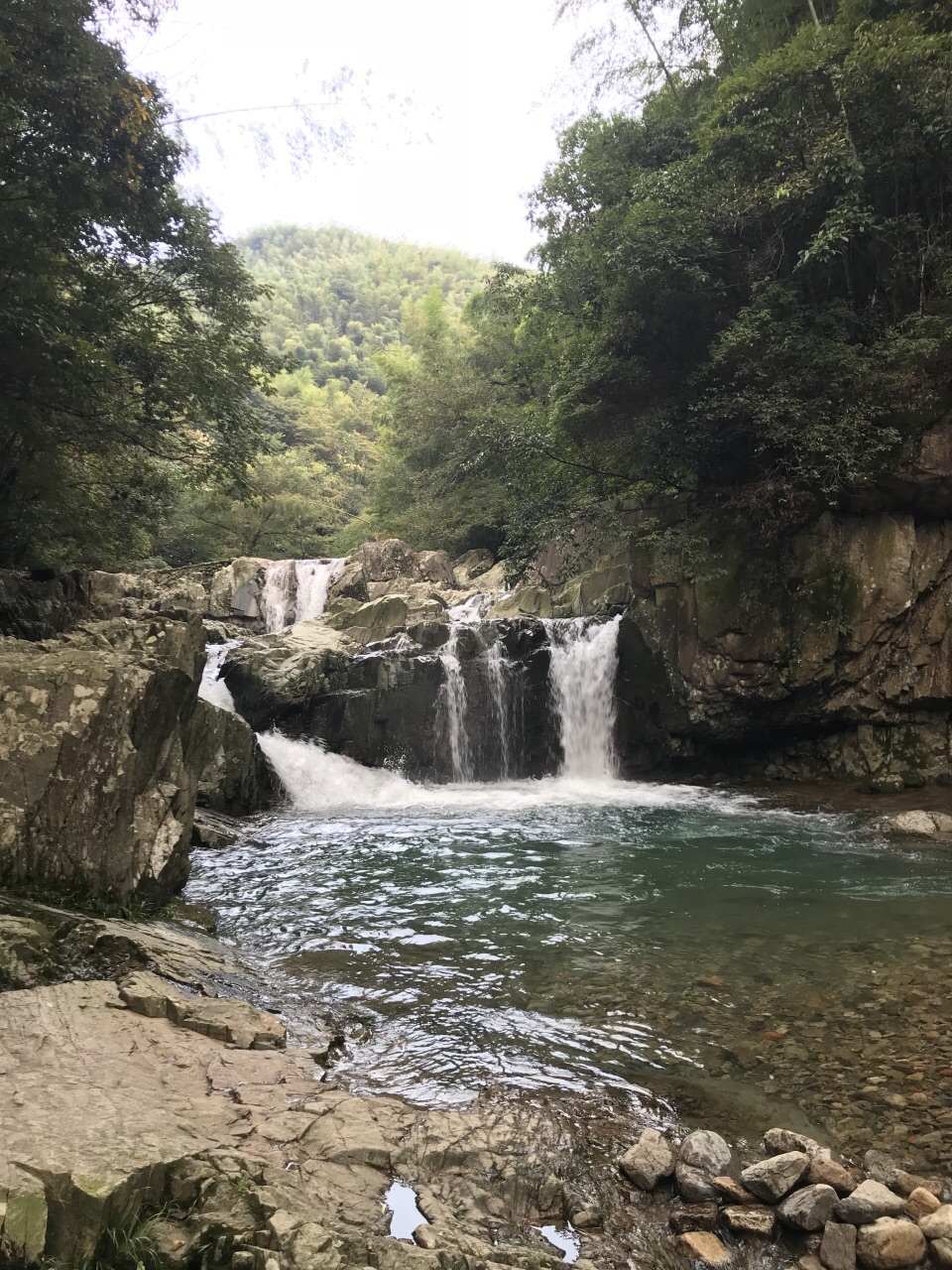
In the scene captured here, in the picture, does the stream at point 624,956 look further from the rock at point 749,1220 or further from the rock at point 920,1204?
the rock at point 749,1220

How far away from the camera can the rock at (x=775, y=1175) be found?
2.97m

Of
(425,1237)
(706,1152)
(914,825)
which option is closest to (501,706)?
(914,825)

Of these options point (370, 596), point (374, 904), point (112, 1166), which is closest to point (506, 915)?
point (374, 904)

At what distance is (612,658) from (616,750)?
6.00 feet

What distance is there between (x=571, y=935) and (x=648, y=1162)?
3.25 m

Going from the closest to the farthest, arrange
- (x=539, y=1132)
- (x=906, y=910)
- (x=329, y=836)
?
1. (x=539, y=1132)
2. (x=906, y=910)
3. (x=329, y=836)

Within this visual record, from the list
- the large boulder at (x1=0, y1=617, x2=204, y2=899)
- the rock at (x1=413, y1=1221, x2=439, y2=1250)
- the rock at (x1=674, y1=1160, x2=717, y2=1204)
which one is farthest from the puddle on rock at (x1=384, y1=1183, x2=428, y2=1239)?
the large boulder at (x1=0, y1=617, x2=204, y2=899)

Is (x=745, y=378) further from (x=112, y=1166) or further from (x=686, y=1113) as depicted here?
(x=112, y=1166)

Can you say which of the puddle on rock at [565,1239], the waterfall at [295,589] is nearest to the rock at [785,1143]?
the puddle on rock at [565,1239]

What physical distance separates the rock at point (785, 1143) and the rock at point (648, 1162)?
1.55ft

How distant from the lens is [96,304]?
11125 mm

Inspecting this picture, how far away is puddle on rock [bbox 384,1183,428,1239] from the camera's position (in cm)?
253

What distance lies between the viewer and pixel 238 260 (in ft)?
44.0

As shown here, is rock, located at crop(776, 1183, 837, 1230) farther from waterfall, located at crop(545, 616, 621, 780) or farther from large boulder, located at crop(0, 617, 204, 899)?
waterfall, located at crop(545, 616, 621, 780)
